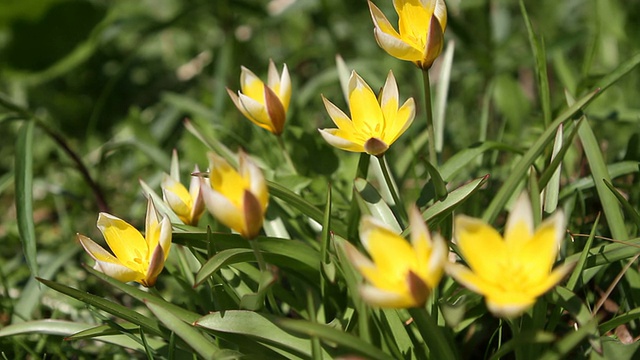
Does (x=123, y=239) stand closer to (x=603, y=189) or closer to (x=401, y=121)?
(x=401, y=121)

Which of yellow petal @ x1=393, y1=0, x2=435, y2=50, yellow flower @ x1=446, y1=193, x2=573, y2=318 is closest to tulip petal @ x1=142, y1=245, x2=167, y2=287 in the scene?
yellow flower @ x1=446, y1=193, x2=573, y2=318

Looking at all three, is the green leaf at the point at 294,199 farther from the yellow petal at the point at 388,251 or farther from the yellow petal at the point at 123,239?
the yellow petal at the point at 388,251

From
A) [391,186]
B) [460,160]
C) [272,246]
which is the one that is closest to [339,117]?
[391,186]

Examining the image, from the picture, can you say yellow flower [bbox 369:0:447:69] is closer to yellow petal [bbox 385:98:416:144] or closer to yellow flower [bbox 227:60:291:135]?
yellow petal [bbox 385:98:416:144]

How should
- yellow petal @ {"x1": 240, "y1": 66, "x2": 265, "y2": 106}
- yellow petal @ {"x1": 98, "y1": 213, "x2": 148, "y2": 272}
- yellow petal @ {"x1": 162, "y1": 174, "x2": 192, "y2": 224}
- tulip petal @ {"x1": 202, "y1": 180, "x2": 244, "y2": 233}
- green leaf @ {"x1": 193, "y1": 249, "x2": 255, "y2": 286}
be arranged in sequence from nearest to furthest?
tulip petal @ {"x1": 202, "y1": 180, "x2": 244, "y2": 233}
green leaf @ {"x1": 193, "y1": 249, "x2": 255, "y2": 286}
yellow petal @ {"x1": 98, "y1": 213, "x2": 148, "y2": 272}
yellow petal @ {"x1": 162, "y1": 174, "x2": 192, "y2": 224}
yellow petal @ {"x1": 240, "y1": 66, "x2": 265, "y2": 106}

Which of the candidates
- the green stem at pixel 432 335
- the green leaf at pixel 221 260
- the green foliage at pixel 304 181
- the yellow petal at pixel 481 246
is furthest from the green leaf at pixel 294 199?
the yellow petal at pixel 481 246

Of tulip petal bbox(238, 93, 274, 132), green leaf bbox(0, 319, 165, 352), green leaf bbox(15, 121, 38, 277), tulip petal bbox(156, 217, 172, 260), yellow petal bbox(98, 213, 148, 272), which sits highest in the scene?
tulip petal bbox(238, 93, 274, 132)

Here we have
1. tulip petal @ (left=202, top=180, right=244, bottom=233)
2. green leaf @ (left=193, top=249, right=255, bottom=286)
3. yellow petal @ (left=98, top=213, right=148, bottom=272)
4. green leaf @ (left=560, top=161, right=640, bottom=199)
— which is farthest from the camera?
green leaf @ (left=560, top=161, right=640, bottom=199)
